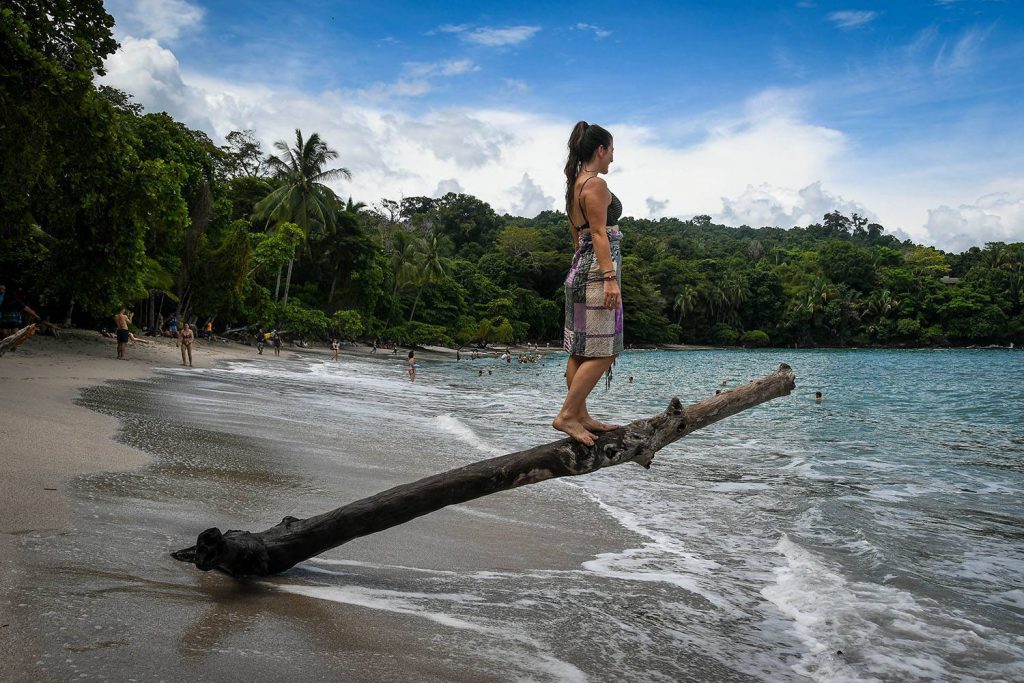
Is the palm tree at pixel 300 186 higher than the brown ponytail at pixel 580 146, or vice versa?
the palm tree at pixel 300 186

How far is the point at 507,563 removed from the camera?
548cm

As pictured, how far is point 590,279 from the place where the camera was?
4.34 m

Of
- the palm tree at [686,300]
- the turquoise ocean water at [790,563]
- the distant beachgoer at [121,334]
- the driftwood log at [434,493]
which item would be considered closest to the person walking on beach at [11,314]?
the distant beachgoer at [121,334]

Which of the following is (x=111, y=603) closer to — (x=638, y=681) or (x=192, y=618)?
(x=192, y=618)

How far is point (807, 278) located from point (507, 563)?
396ft

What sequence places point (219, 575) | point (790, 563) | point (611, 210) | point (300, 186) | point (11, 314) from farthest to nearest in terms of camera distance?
point (300, 186) < point (11, 314) < point (790, 563) < point (611, 210) < point (219, 575)

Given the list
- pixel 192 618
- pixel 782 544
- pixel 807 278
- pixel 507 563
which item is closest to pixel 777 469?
pixel 782 544

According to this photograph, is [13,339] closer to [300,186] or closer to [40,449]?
[40,449]

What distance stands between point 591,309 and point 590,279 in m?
0.18

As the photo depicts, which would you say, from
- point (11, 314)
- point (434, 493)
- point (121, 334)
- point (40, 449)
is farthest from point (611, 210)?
point (121, 334)

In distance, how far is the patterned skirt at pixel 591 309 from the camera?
4285 millimetres

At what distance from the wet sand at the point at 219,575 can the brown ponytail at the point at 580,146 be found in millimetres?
2625

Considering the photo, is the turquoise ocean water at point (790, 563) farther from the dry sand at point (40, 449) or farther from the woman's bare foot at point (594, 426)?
the dry sand at point (40, 449)

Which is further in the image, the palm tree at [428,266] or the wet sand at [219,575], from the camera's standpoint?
the palm tree at [428,266]
